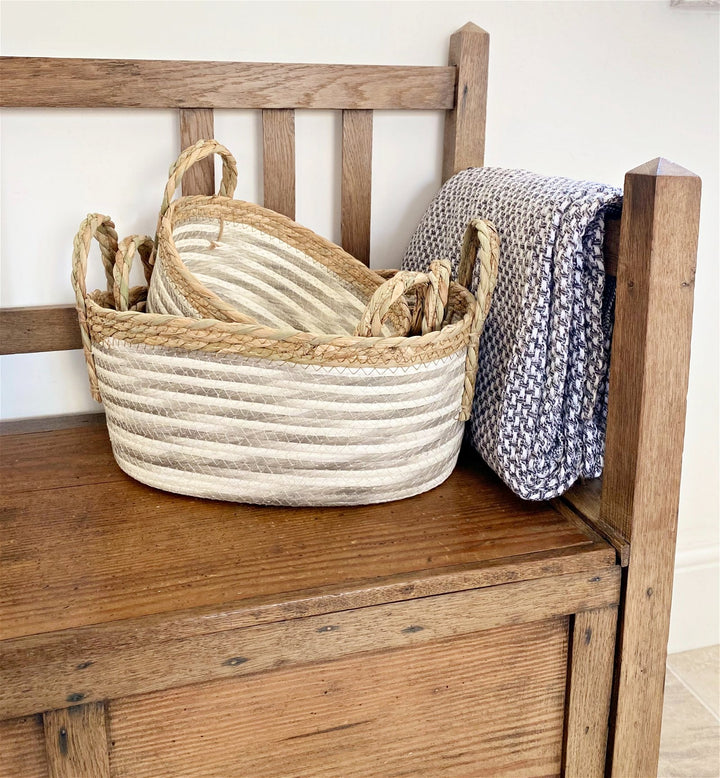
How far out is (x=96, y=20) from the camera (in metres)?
1.04

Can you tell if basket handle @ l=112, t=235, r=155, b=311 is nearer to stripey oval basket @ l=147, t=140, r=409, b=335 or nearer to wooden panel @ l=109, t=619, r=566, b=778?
stripey oval basket @ l=147, t=140, r=409, b=335

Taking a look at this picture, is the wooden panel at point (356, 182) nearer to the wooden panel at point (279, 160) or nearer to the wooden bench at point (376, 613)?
the wooden panel at point (279, 160)

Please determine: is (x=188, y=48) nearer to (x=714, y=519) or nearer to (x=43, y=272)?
(x=43, y=272)

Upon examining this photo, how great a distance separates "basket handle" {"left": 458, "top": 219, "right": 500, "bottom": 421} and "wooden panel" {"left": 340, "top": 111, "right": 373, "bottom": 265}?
0.25m

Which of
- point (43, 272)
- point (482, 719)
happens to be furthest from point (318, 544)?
point (43, 272)

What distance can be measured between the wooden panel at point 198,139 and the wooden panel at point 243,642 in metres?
0.61

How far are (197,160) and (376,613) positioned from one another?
58 centimetres

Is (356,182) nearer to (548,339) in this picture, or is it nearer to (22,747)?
(548,339)

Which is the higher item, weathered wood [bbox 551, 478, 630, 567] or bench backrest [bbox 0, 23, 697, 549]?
bench backrest [bbox 0, 23, 697, 549]

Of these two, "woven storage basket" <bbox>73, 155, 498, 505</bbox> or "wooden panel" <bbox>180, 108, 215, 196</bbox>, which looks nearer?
"woven storage basket" <bbox>73, 155, 498, 505</bbox>

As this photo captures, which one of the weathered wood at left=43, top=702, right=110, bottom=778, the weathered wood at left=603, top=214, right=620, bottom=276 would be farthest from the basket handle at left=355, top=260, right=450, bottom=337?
the weathered wood at left=43, top=702, right=110, bottom=778

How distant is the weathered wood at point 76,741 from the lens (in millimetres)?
723

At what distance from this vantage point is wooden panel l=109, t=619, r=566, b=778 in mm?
768

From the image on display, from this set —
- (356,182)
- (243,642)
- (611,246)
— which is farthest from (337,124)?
(243,642)
